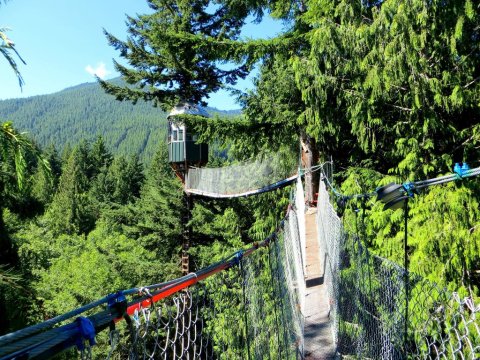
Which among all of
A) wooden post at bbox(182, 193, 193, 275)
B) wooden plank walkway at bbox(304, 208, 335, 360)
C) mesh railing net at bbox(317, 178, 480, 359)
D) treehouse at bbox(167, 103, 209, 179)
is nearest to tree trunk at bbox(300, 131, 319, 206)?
wooden plank walkway at bbox(304, 208, 335, 360)

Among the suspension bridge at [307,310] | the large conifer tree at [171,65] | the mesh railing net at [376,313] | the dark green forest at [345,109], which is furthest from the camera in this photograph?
the large conifer tree at [171,65]

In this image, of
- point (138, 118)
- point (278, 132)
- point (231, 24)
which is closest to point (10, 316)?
point (278, 132)

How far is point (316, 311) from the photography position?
11.8ft

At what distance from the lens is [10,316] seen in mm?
2719

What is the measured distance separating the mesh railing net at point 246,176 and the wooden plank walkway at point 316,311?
1.83 metres

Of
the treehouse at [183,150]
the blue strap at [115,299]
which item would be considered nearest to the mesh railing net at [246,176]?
the treehouse at [183,150]

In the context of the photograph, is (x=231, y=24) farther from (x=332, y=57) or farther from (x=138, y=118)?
(x=138, y=118)

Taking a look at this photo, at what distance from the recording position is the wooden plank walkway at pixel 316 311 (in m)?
2.91

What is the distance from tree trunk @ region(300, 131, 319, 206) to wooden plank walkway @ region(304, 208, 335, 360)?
3.92 feet

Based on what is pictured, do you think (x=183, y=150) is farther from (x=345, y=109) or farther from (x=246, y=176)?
(x=345, y=109)

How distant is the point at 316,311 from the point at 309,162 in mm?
3235

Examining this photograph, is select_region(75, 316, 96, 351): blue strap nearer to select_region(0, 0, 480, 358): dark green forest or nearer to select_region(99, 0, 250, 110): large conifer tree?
select_region(0, 0, 480, 358): dark green forest

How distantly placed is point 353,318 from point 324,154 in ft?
12.4

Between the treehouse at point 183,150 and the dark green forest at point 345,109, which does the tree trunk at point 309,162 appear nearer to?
the dark green forest at point 345,109
